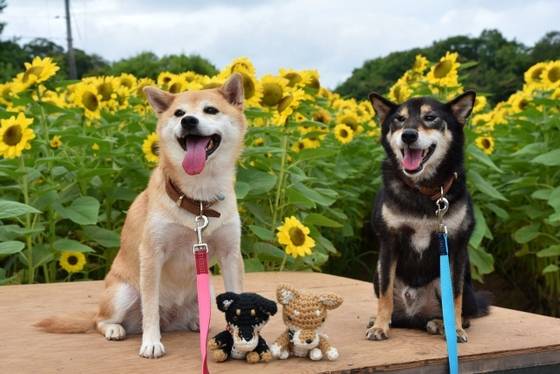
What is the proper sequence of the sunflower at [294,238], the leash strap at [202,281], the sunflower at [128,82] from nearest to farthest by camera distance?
the leash strap at [202,281]
the sunflower at [294,238]
the sunflower at [128,82]

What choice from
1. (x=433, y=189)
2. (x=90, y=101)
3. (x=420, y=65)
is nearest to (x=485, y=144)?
(x=420, y=65)

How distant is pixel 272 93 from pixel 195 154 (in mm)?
1847

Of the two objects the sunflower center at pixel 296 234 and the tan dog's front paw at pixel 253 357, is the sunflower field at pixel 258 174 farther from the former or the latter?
the tan dog's front paw at pixel 253 357

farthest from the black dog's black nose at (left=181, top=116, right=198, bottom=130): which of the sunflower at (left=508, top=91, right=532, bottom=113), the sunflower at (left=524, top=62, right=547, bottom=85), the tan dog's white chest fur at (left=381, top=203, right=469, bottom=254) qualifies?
the sunflower at (left=508, top=91, right=532, bottom=113)

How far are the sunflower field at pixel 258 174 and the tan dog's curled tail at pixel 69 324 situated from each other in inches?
25.0

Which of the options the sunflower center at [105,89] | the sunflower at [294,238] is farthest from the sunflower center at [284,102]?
the sunflower center at [105,89]

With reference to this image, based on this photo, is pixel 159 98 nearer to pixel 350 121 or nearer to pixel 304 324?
pixel 304 324

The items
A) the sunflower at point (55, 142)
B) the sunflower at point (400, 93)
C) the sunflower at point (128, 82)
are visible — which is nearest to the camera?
the sunflower at point (55, 142)

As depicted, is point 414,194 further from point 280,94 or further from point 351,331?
point 280,94

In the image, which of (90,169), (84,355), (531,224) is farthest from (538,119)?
(84,355)

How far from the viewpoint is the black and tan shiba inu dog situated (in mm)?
2992

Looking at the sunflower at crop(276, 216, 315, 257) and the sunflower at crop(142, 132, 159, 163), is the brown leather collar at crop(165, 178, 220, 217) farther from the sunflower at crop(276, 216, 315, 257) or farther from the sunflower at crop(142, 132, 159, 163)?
the sunflower at crop(142, 132, 159, 163)

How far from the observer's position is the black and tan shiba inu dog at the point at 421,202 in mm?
2992

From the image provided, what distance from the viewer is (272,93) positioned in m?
4.49
